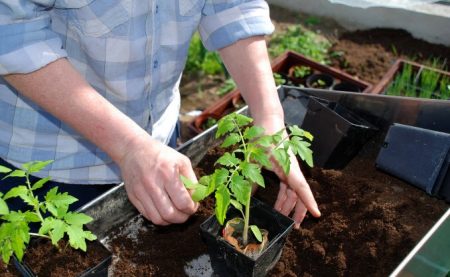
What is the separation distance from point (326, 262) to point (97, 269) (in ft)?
2.15

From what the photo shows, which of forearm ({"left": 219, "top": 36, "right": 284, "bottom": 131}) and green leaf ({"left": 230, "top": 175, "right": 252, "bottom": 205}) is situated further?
forearm ({"left": 219, "top": 36, "right": 284, "bottom": 131})

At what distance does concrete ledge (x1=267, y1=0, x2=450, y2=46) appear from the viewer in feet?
12.1

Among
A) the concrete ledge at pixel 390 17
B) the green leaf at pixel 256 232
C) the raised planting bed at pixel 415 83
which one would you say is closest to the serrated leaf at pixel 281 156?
the green leaf at pixel 256 232

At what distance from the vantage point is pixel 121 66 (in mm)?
1566

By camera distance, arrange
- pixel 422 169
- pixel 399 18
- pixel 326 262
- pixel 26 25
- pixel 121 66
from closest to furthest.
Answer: pixel 26 25 → pixel 326 262 → pixel 121 66 → pixel 422 169 → pixel 399 18

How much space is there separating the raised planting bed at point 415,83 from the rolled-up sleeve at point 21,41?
2.14 metres

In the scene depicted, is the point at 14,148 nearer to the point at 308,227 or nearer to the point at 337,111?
the point at 308,227

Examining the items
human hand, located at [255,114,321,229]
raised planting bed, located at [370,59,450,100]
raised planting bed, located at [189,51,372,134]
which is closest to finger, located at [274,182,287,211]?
human hand, located at [255,114,321,229]

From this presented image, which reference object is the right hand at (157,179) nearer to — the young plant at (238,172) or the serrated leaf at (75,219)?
the young plant at (238,172)

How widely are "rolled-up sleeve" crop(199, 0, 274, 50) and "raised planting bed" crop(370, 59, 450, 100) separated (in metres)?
1.46

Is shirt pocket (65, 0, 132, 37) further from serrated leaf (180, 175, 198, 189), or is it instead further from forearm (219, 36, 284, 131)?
serrated leaf (180, 175, 198, 189)

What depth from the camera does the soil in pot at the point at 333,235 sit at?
1460 mm

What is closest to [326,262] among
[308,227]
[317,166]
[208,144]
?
[308,227]

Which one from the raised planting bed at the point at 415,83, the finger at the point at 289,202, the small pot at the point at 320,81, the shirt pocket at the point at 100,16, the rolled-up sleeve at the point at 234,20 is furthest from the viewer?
the small pot at the point at 320,81
